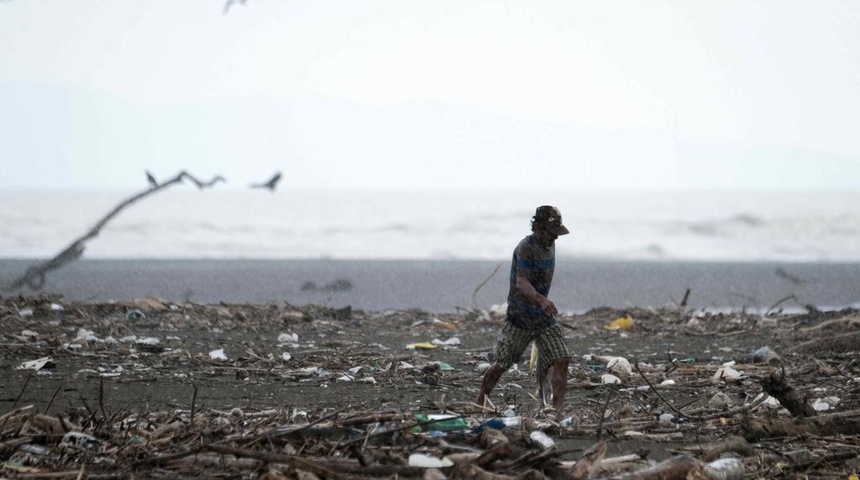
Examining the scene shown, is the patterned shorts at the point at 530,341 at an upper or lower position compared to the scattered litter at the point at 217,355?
upper

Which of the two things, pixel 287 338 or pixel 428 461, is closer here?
pixel 428 461

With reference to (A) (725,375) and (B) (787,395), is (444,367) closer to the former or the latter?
(A) (725,375)

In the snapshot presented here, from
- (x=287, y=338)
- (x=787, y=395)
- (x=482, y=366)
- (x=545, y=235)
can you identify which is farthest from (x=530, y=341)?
(x=287, y=338)

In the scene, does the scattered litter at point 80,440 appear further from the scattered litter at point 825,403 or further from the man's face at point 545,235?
the scattered litter at point 825,403

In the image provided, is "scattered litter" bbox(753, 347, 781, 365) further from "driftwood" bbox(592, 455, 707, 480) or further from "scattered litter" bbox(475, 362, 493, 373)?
"driftwood" bbox(592, 455, 707, 480)

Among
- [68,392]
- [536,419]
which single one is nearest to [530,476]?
[536,419]

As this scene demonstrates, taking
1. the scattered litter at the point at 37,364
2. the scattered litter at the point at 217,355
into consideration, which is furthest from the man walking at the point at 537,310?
the scattered litter at the point at 37,364

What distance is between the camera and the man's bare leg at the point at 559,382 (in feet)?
23.6

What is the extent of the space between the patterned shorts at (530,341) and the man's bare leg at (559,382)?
36mm

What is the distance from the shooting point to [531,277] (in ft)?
23.8

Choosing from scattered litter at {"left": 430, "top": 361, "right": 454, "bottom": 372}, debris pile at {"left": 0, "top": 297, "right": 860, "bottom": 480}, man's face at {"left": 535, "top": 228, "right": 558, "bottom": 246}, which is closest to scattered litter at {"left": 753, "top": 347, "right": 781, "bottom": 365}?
debris pile at {"left": 0, "top": 297, "right": 860, "bottom": 480}

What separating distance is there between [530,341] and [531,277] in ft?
1.50

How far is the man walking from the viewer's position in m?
7.16

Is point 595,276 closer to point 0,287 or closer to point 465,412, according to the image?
point 0,287
